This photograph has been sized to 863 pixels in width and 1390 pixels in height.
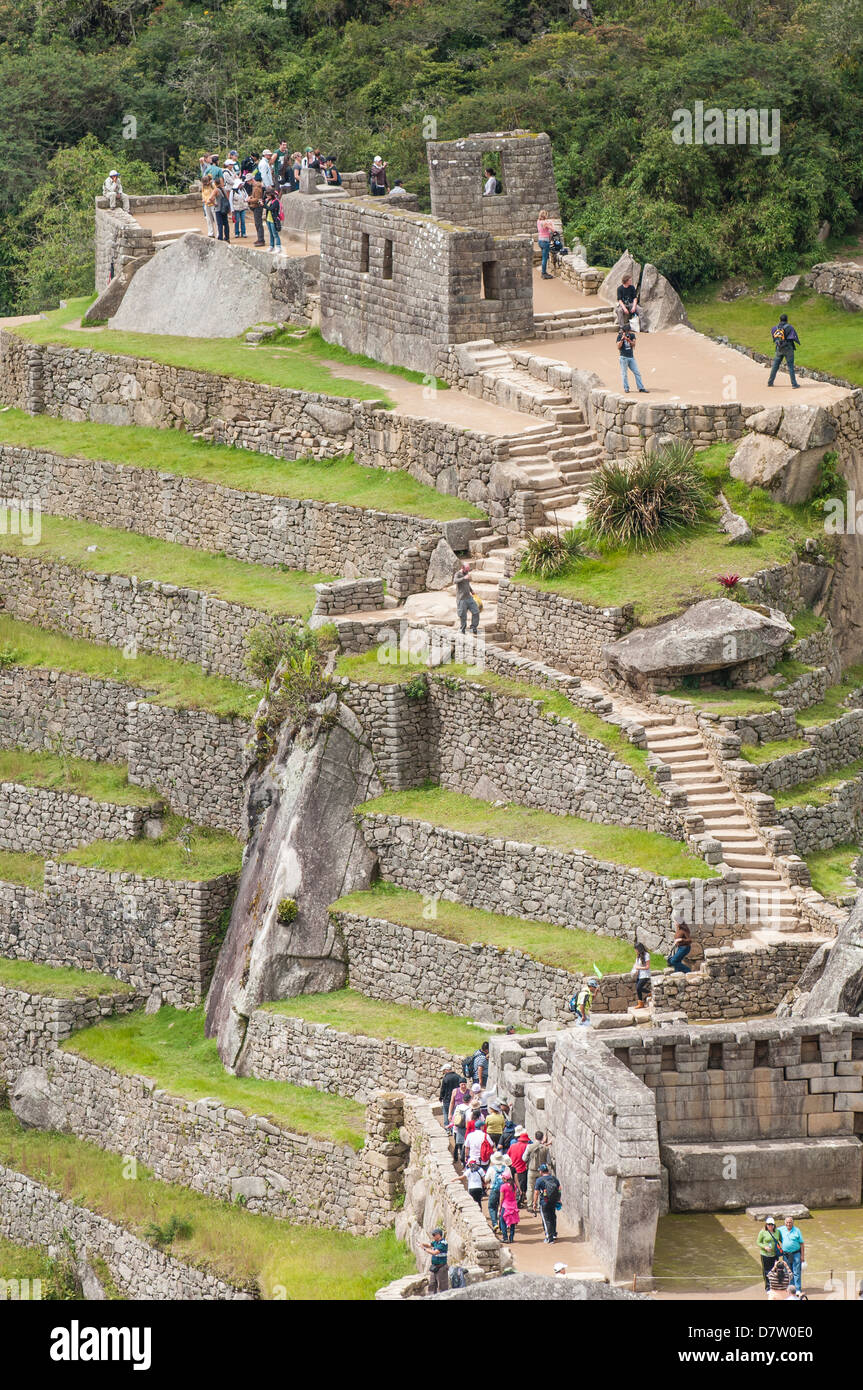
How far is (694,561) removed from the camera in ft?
152

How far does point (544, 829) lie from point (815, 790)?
397 cm

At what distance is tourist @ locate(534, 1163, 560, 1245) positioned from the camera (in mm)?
31156

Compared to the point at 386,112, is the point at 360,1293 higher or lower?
lower

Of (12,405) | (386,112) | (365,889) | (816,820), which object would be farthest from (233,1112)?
(386,112)

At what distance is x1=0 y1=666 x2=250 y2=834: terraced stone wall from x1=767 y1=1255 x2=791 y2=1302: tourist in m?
20.6

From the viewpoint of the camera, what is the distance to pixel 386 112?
7056cm

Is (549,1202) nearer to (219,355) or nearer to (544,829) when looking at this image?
(544,829)

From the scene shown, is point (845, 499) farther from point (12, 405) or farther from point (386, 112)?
point (386, 112)

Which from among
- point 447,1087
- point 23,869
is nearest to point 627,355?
point 23,869

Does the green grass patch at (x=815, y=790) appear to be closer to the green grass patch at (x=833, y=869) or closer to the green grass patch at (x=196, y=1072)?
the green grass patch at (x=833, y=869)

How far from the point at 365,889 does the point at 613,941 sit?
4.84m

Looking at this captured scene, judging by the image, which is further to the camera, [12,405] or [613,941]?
[12,405]

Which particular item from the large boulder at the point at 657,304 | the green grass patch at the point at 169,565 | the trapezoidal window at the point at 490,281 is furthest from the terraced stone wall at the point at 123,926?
the large boulder at the point at 657,304
